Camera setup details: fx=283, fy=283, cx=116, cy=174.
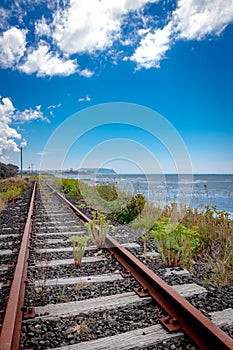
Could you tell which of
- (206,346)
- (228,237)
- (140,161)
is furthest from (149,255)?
(140,161)

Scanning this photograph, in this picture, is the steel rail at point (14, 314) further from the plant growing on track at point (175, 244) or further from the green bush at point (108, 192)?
the green bush at point (108, 192)

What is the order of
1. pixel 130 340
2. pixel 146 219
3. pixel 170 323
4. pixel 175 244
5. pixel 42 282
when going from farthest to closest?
pixel 146 219 < pixel 175 244 < pixel 42 282 < pixel 170 323 < pixel 130 340

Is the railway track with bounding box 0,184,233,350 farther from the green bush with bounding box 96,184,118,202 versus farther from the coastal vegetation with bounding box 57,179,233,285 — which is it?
the green bush with bounding box 96,184,118,202

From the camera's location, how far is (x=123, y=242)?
4977mm

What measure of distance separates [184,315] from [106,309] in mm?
701

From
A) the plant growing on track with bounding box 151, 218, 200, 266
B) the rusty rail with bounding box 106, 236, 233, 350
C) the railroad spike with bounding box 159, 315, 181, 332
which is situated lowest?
the railroad spike with bounding box 159, 315, 181, 332

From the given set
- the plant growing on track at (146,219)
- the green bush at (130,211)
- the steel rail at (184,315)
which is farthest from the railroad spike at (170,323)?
the green bush at (130,211)

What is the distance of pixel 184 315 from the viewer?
2.33 meters

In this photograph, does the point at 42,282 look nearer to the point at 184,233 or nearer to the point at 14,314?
the point at 14,314

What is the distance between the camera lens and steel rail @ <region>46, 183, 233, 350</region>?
196 centimetres

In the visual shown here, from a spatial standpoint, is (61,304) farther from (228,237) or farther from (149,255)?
(228,237)

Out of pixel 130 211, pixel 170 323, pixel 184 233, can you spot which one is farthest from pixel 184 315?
pixel 130 211

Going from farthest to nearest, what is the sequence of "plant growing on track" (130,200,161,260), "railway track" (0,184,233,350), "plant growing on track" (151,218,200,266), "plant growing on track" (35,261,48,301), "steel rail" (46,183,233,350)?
"plant growing on track" (130,200,161,260), "plant growing on track" (151,218,200,266), "plant growing on track" (35,261,48,301), "railway track" (0,184,233,350), "steel rail" (46,183,233,350)

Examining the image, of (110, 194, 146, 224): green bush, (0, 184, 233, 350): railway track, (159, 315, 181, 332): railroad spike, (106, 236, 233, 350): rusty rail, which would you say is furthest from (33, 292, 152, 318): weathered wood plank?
(110, 194, 146, 224): green bush
